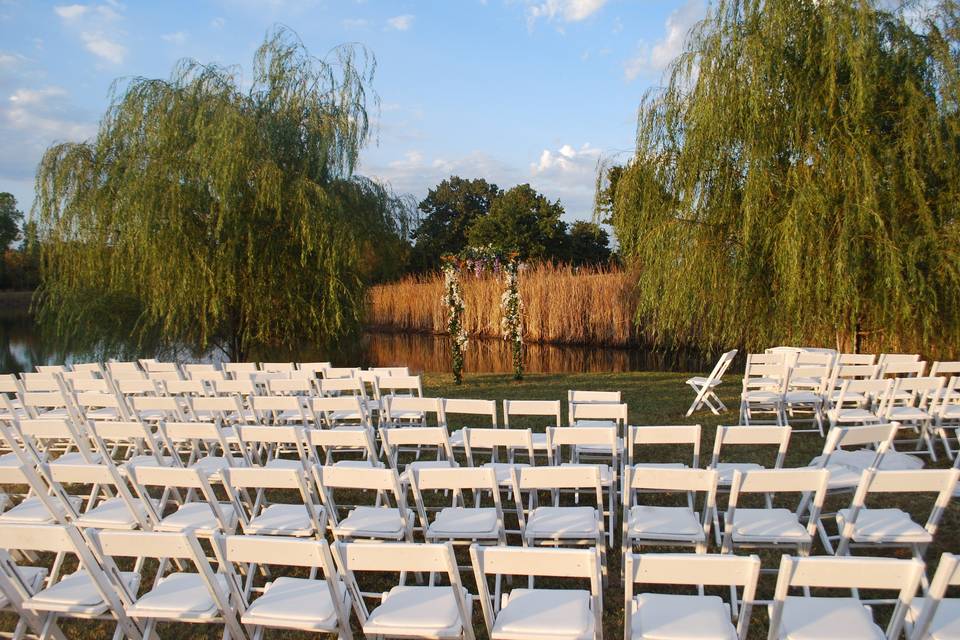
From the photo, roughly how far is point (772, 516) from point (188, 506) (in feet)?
11.6

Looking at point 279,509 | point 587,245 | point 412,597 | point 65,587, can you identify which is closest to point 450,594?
point 412,597

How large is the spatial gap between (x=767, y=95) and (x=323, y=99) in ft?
25.8

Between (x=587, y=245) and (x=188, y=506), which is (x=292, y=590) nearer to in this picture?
(x=188, y=506)

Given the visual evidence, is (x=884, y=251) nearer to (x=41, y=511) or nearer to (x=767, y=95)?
(x=767, y=95)

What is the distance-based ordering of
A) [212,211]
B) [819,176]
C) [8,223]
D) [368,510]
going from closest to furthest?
[368,510] < [819,176] < [212,211] < [8,223]

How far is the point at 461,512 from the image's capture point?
4.11 metres

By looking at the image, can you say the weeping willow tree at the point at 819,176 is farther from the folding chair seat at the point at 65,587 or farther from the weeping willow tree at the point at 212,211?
the folding chair seat at the point at 65,587

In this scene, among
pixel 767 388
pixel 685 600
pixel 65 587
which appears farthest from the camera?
pixel 767 388

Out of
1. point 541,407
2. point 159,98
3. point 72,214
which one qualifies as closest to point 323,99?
point 159,98

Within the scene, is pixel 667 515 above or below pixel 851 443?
below

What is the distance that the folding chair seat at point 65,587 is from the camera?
9.48ft

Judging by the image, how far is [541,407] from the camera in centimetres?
545

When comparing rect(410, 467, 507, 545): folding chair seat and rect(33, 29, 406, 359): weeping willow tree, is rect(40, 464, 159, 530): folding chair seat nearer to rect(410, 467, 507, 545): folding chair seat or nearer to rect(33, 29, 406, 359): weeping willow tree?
rect(410, 467, 507, 545): folding chair seat

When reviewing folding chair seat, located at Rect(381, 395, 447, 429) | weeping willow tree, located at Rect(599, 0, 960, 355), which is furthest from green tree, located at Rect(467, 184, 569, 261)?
folding chair seat, located at Rect(381, 395, 447, 429)
